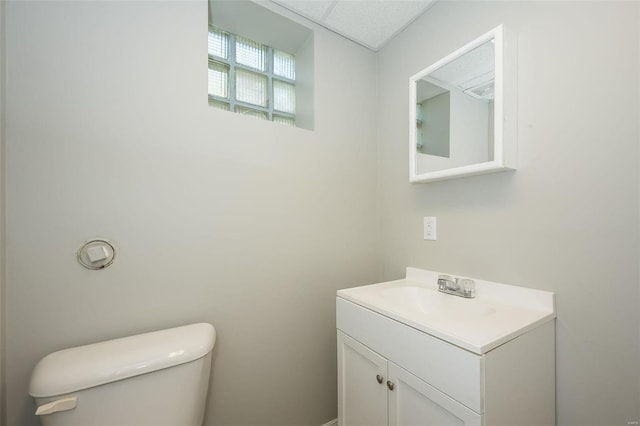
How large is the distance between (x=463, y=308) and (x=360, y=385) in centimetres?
53

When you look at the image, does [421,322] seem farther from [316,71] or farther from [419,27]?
[419,27]

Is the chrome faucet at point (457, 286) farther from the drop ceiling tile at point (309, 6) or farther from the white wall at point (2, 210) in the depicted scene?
the white wall at point (2, 210)

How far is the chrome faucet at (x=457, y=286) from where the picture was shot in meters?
1.08

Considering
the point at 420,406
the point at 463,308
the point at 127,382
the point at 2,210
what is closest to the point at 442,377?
the point at 420,406

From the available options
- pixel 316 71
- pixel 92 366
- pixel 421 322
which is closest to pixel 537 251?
pixel 421 322

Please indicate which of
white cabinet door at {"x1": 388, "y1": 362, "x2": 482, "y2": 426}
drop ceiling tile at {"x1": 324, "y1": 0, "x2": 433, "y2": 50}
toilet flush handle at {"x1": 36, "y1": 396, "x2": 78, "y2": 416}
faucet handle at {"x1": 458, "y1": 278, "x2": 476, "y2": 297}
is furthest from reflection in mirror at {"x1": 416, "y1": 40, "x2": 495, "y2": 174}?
toilet flush handle at {"x1": 36, "y1": 396, "x2": 78, "y2": 416}

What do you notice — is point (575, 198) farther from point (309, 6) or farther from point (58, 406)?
point (58, 406)

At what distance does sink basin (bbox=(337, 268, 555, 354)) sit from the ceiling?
1.34 m

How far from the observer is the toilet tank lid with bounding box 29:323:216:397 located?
702 millimetres

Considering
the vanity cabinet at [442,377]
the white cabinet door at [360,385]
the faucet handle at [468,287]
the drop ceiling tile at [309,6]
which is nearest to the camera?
the vanity cabinet at [442,377]

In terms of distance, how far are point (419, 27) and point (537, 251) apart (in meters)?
1.23

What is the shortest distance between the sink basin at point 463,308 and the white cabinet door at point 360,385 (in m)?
0.19

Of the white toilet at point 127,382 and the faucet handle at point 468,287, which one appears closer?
the white toilet at point 127,382

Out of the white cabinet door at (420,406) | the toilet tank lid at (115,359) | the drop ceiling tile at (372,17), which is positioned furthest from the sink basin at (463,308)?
the drop ceiling tile at (372,17)
